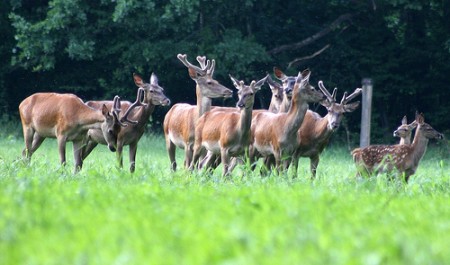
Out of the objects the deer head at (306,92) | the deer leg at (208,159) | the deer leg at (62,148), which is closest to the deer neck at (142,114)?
the deer leg at (62,148)

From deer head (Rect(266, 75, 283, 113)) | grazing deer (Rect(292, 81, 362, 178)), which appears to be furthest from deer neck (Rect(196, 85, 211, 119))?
grazing deer (Rect(292, 81, 362, 178))

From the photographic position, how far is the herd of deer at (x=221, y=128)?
1402 cm

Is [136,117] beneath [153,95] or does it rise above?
beneath

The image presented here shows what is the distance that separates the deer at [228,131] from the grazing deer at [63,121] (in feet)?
4.19

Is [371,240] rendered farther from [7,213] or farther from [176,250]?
[7,213]

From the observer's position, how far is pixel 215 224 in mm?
5969

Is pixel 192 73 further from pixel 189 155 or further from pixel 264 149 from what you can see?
pixel 264 149

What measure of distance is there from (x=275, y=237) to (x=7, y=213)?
5.42 ft

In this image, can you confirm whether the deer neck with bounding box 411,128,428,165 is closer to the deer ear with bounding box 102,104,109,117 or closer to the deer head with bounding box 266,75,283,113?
the deer head with bounding box 266,75,283,113

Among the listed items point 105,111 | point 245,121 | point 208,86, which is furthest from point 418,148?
point 105,111

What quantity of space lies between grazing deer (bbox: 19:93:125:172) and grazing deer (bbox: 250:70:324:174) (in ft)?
6.62

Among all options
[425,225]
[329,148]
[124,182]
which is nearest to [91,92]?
[329,148]

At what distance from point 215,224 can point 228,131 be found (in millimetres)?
7893

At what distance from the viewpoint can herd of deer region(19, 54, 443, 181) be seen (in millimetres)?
14023
